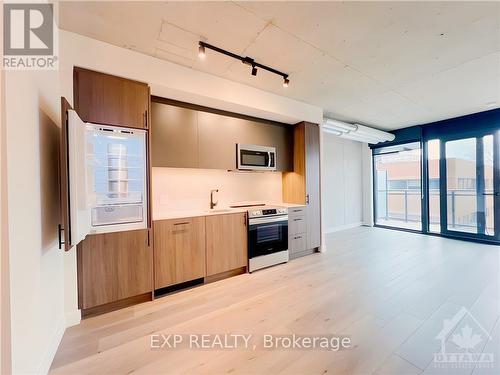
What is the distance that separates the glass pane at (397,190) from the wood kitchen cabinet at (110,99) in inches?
260

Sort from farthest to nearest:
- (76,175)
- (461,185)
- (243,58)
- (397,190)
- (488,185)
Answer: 1. (397,190)
2. (461,185)
3. (488,185)
4. (243,58)
5. (76,175)

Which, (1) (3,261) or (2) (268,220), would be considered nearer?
(1) (3,261)

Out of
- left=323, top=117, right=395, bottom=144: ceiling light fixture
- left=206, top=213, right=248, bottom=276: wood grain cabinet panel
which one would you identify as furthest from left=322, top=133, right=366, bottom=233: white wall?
left=206, top=213, right=248, bottom=276: wood grain cabinet panel

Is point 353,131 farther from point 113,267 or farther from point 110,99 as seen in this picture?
point 113,267

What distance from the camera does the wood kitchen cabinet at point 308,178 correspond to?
3.94m

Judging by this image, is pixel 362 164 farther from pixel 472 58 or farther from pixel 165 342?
pixel 165 342

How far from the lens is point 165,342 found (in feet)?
5.98

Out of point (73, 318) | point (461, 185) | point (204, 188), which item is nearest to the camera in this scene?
point (73, 318)

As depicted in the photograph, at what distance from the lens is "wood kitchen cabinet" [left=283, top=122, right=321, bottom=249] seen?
3.94m

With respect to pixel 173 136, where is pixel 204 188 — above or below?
below

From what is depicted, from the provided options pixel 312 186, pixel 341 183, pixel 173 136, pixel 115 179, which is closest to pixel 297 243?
pixel 312 186

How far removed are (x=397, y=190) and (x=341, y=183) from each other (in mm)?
2146

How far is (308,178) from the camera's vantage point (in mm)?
3973
